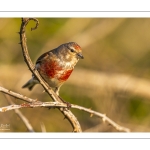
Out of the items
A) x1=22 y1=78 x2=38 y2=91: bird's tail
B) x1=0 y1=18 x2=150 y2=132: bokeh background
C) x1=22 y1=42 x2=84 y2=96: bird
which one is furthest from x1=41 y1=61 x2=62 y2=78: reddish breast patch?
x1=0 y1=18 x2=150 y2=132: bokeh background

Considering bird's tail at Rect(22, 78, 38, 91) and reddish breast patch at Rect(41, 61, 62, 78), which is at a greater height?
bird's tail at Rect(22, 78, 38, 91)

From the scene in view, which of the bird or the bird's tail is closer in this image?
the bird

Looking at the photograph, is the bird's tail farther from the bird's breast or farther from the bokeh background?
the bird's breast

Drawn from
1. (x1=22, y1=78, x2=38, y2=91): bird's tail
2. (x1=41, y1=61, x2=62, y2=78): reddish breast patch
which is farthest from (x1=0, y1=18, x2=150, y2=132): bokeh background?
(x1=41, y1=61, x2=62, y2=78): reddish breast patch

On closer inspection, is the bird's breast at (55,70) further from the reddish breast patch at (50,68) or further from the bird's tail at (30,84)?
the bird's tail at (30,84)

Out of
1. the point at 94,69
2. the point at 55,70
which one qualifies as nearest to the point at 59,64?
the point at 55,70

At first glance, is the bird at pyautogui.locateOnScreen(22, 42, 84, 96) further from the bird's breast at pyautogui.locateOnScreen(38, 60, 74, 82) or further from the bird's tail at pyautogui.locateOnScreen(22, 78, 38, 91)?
the bird's tail at pyautogui.locateOnScreen(22, 78, 38, 91)

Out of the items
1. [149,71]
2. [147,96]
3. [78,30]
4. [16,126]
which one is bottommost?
[16,126]
